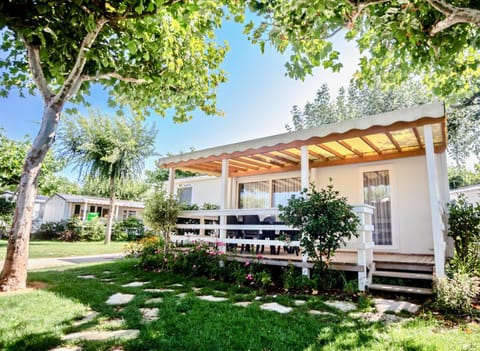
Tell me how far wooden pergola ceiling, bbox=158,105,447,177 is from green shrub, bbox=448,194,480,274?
4.89 ft

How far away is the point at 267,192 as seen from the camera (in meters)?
9.31

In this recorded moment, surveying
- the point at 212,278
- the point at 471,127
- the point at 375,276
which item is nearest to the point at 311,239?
the point at 375,276

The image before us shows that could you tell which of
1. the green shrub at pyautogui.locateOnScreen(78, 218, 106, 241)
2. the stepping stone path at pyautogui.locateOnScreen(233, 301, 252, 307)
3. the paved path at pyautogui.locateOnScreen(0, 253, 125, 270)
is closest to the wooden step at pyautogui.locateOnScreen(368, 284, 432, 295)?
the stepping stone path at pyautogui.locateOnScreen(233, 301, 252, 307)

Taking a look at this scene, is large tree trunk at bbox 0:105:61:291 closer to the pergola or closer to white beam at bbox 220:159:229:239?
the pergola

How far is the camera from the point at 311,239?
15.3 feet

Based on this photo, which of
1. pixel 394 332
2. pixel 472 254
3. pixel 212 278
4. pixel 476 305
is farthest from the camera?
pixel 212 278

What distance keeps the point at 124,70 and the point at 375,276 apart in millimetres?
6503

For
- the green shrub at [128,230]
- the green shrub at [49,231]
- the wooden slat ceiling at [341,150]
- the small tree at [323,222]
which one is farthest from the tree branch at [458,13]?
the green shrub at [49,231]

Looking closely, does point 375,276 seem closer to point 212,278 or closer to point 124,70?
point 212,278

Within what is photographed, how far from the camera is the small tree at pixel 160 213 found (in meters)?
6.71

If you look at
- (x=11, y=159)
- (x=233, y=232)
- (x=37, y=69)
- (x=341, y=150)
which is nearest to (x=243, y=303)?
(x=233, y=232)

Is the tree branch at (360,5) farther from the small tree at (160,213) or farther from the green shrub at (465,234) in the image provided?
the small tree at (160,213)

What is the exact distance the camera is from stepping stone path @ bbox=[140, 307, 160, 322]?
11.0ft

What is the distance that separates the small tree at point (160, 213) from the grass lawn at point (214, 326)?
2286mm
